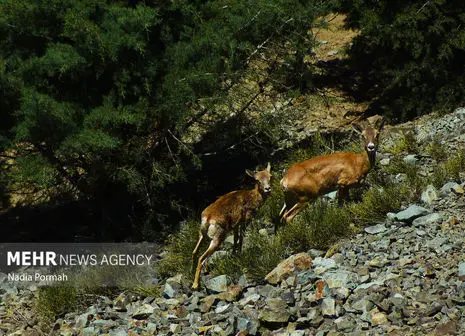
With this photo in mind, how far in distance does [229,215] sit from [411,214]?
267 cm

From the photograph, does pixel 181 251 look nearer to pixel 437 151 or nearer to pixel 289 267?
pixel 289 267

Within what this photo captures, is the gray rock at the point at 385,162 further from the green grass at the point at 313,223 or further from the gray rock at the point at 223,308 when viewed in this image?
the gray rock at the point at 223,308

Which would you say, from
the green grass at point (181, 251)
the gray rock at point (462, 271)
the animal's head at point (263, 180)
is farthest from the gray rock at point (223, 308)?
the gray rock at point (462, 271)

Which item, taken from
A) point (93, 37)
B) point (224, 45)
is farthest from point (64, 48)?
point (224, 45)

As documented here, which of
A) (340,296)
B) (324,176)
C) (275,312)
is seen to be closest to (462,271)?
(340,296)

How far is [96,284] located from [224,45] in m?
4.75

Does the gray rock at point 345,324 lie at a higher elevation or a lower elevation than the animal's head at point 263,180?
lower

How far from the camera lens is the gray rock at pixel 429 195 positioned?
1088 cm

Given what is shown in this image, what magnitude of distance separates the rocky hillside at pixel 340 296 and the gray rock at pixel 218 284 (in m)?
0.02

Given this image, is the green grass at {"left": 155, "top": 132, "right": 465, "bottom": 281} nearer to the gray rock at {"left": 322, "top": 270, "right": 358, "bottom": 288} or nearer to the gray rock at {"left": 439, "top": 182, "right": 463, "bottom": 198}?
the gray rock at {"left": 439, "top": 182, "right": 463, "bottom": 198}

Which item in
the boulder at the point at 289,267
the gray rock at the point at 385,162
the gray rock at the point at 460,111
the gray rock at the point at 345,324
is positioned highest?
the gray rock at the point at 460,111

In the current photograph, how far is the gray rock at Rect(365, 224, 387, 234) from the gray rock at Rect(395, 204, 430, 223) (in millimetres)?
251

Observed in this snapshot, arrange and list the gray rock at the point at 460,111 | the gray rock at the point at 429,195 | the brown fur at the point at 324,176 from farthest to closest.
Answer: the gray rock at the point at 460,111
the brown fur at the point at 324,176
the gray rock at the point at 429,195

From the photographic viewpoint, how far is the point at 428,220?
1023 centimetres
